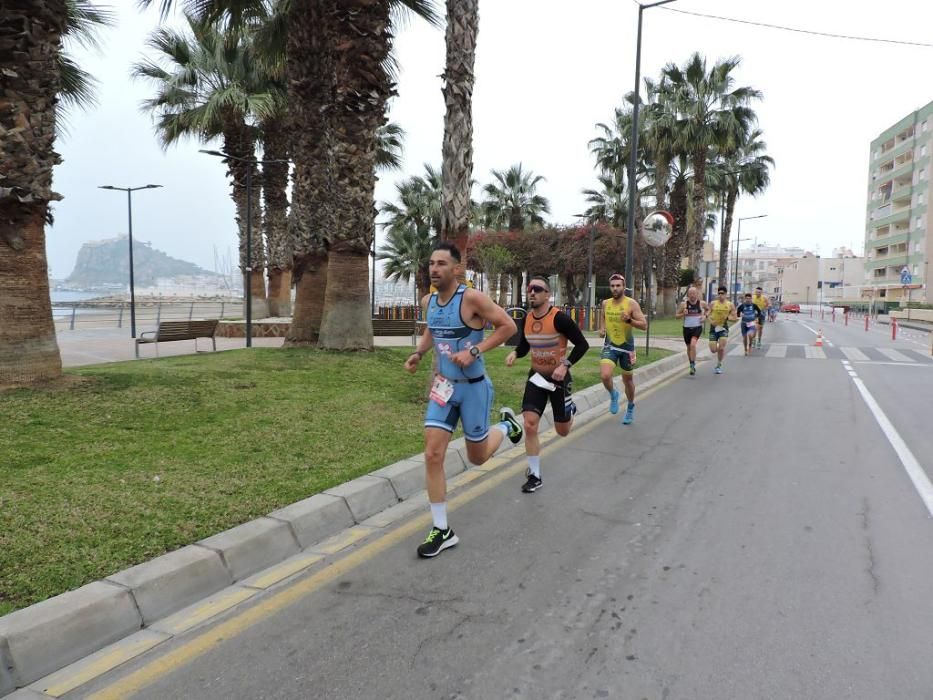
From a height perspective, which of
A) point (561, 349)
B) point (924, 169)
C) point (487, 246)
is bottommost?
point (561, 349)

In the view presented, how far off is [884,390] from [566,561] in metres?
10.4

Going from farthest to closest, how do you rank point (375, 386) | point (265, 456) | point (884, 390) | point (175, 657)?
point (884, 390)
point (375, 386)
point (265, 456)
point (175, 657)

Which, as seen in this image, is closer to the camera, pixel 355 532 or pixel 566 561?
pixel 566 561

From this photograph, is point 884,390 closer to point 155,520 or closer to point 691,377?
point 691,377

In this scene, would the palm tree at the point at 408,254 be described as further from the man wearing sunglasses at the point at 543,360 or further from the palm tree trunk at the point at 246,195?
the man wearing sunglasses at the point at 543,360

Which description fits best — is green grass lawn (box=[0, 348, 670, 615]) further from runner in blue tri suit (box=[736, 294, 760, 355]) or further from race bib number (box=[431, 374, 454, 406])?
runner in blue tri suit (box=[736, 294, 760, 355])

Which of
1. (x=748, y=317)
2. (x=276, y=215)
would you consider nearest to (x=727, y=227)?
(x=748, y=317)

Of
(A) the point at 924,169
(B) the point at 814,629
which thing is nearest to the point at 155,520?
(B) the point at 814,629

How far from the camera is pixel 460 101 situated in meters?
8.92

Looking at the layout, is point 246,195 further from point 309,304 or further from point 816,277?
point 816,277

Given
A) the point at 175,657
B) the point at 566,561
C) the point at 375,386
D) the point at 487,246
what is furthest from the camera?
the point at 487,246

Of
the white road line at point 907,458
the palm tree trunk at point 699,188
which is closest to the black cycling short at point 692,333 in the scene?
the white road line at point 907,458

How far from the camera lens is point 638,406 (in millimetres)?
9945

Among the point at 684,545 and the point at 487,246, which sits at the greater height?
the point at 487,246
